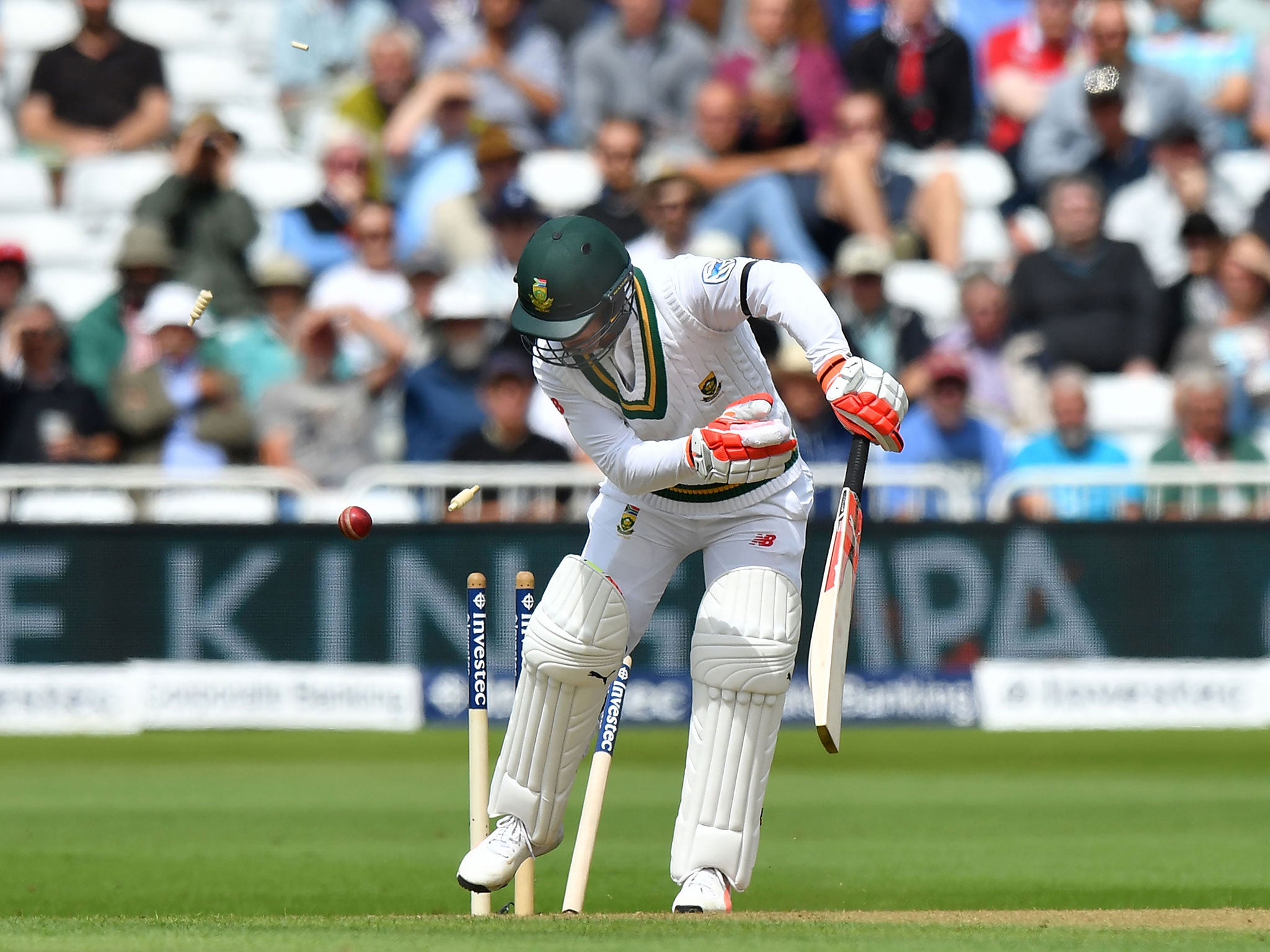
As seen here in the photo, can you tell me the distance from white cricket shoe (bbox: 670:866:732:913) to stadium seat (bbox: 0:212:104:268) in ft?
30.3

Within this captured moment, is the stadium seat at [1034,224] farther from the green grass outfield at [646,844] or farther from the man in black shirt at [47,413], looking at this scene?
the man in black shirt at [47,413]

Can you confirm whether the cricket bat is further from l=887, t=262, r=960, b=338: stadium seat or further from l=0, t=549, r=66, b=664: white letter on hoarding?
l=887, t=262, r=960, b=338: stadium seat

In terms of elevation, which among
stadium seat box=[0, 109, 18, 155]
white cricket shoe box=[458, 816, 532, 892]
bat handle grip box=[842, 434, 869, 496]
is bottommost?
white cricket shoe box=[458, 816, 532, 892]

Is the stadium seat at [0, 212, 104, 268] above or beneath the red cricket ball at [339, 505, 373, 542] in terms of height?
above

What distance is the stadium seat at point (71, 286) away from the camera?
12.9 meters

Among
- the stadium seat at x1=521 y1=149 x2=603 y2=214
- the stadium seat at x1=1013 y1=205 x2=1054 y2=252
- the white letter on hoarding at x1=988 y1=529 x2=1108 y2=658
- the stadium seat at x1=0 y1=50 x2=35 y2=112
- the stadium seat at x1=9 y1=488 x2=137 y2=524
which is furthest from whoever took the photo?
the stadium seat at x1=0 y1=50 x2=35 y2=112

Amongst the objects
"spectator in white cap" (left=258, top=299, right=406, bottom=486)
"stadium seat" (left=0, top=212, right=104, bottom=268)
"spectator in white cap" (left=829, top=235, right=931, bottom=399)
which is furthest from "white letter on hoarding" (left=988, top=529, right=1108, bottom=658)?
"stadium seat" (left=0, top=212, right=104, bottom=268)

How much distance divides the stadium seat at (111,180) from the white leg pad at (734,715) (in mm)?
8959

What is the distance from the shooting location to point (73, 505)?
10.7m

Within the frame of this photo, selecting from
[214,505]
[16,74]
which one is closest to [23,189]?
[16,74]

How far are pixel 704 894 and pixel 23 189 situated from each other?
33.6 ft

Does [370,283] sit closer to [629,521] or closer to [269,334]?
[269,334]

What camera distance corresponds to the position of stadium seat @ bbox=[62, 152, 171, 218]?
1354 cm

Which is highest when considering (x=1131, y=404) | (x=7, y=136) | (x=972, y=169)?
(x=7, y=136)
